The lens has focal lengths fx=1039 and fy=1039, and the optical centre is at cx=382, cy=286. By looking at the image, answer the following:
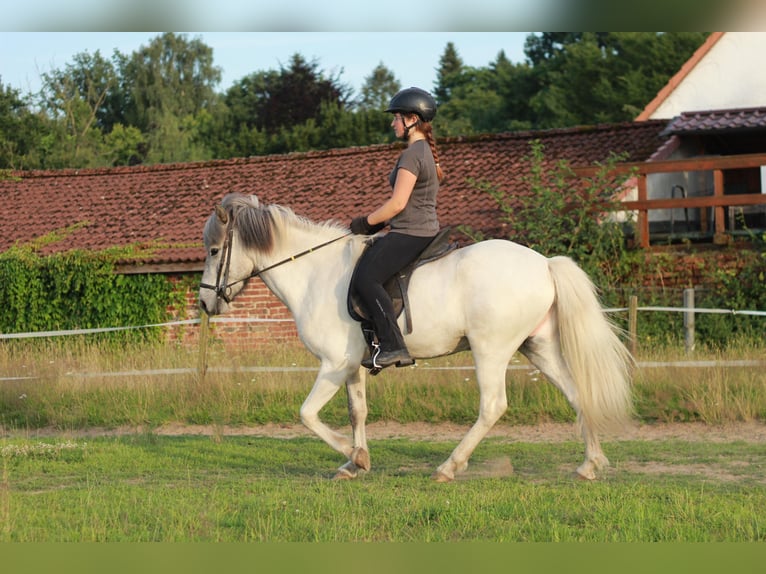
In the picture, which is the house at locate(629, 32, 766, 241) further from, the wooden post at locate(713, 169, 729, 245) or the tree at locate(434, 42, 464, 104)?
the tree at locate(434, 42, 464, 104)

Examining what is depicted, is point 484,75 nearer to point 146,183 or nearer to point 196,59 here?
point 196,59

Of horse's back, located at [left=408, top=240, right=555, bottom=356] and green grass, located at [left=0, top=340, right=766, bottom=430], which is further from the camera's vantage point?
green grass, located at [left=0, top=340, right=766, bottom=430]

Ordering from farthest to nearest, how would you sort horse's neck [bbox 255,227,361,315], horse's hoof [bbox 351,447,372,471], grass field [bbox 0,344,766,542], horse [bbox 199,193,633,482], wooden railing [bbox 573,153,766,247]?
wooden railing [bbox 573,153,766,247] → horse's neck [bbox 255,227,361,315] → horse's hoof [bbox 351,447,372,471] → horse [bbox 199,193,633,482] → grass field [bbox 0,344,766,542]

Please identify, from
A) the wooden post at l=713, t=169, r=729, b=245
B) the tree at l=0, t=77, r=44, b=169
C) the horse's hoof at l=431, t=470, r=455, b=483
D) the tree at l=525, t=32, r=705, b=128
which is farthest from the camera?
the tree at l=525, t=32, r=705, b=128

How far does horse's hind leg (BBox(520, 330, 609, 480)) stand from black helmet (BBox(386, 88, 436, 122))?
1.94 metres

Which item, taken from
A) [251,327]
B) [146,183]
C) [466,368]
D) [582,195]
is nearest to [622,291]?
[582,195]

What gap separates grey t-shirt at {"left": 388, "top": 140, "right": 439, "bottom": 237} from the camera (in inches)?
303

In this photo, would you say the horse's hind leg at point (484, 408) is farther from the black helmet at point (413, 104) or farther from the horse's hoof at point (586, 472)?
the black helmet at point (413, 104)

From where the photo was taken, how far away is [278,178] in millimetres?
25047

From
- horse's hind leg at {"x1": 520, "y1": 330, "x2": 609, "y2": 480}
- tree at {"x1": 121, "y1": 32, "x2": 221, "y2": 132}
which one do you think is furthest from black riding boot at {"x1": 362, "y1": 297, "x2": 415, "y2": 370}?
tree at {"x1": 121, "y1": 32, "x2": 221, "y2": 132}

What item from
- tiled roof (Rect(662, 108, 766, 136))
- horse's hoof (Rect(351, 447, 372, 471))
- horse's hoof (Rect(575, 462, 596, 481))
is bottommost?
horse's hoof (Rect(575, 462, 596, 481))

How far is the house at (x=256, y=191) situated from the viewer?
20875 millimetres

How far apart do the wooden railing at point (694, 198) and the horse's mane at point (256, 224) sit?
10863 mm

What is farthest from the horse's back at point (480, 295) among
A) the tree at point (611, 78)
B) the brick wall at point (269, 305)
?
the tree at point (611, 78)
